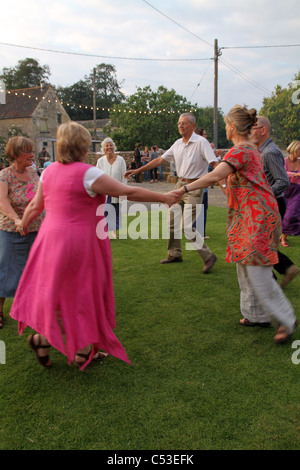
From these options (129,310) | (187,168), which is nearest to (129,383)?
(129,310)

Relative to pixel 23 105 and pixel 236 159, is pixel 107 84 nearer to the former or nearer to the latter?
pixel 23 105

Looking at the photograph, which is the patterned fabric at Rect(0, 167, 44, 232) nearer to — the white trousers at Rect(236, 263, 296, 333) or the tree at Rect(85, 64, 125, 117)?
the white trousers at Rect(236, 263, 296, 333)

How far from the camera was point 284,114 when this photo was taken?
4541 cm

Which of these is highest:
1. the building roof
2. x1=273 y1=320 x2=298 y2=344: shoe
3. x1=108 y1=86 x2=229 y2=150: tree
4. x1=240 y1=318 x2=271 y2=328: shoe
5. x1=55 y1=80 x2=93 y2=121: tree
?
x1=55 y1=80 x2=93 y2=121: tree

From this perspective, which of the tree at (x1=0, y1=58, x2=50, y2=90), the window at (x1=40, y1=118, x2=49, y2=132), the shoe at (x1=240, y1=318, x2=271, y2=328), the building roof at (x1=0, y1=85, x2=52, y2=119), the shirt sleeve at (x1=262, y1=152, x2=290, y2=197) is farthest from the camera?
the tree at (x1=0, y1=58, x2=50, y2=90)

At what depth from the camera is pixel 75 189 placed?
102 inches

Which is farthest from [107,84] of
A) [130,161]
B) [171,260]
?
[171,260]

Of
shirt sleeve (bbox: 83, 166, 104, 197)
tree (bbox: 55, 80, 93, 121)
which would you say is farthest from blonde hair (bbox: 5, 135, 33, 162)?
tree (bbox: 55, 80, 93, 121)

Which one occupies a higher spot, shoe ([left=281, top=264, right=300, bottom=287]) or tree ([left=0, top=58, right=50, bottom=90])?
tree ([left=0, top=58, right=50, bottom=90])

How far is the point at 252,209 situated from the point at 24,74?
245 ft

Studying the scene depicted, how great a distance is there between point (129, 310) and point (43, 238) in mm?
1860

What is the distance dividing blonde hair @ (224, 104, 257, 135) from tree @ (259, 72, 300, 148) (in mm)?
43939

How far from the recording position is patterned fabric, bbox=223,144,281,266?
128 inches
